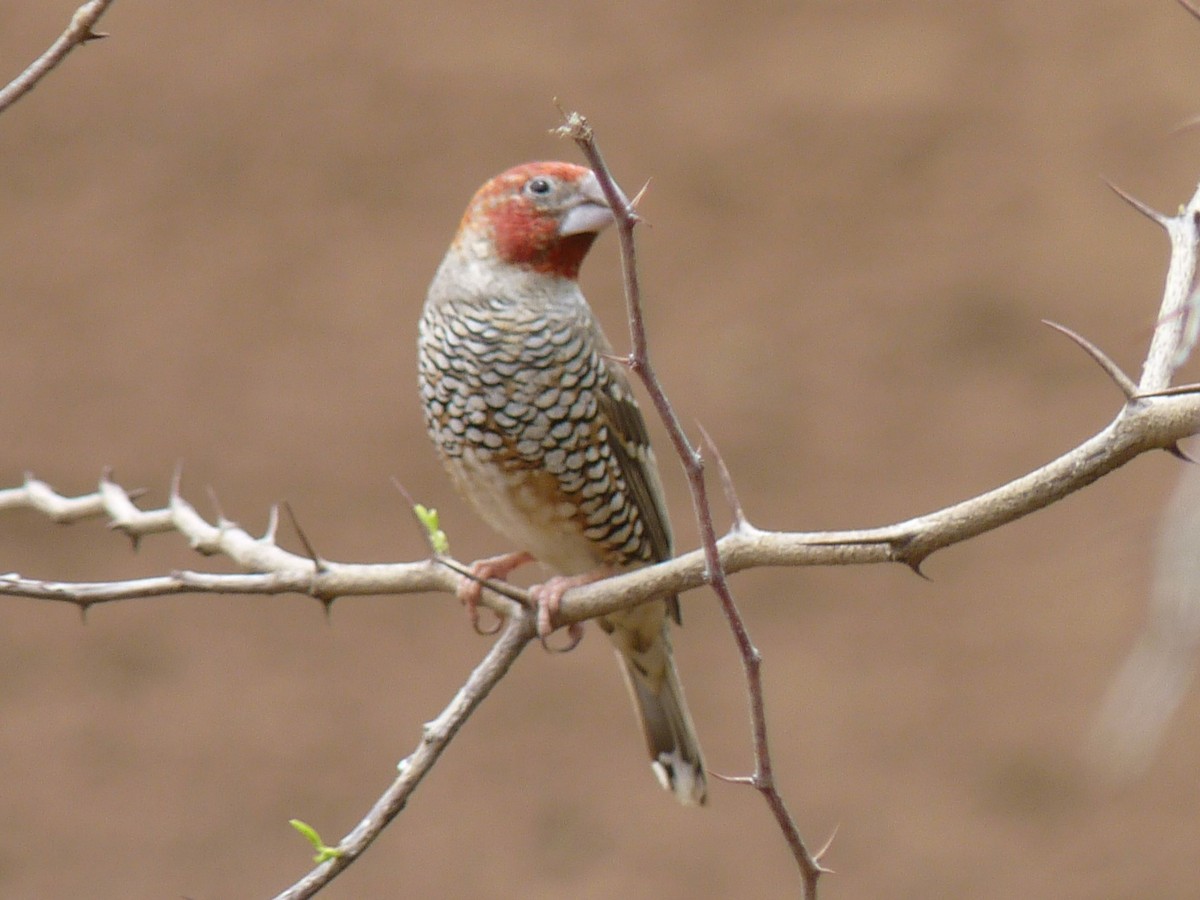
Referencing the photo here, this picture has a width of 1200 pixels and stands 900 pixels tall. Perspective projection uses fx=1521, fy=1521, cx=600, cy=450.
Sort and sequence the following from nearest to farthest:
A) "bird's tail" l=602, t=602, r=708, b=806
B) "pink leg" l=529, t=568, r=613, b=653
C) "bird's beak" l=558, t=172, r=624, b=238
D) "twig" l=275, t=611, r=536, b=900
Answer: "twig" l=275, t=611, r=536, b=900 → "pink leg" l=529, t=568, r=613, b=653 → "bird's beak" l=558, t=172, r=624, b=238 → "bird's tail" l=602, t=602, r=708, b=806

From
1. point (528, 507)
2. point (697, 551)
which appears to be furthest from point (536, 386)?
point (697, 551)

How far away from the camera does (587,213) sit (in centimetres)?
259

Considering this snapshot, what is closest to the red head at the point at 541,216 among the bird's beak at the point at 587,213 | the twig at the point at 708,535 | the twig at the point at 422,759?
the bird's beak at the point at 587,213

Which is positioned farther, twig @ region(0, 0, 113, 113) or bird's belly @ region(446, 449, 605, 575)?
bird's belly @ region(446, 449, 605, 575)

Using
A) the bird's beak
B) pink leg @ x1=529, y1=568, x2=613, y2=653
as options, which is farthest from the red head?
pink leg @ x1=529, y1=568, x2=613, y2=653

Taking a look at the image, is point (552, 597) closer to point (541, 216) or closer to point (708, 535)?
point (541, 216)

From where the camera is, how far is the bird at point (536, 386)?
266 centimetres

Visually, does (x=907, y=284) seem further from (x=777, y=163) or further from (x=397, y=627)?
(x=397, y=627)

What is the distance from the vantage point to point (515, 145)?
15.9 ft

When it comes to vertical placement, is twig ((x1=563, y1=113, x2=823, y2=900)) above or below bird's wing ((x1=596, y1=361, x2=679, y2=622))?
above

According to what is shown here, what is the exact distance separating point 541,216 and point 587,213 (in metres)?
0.10

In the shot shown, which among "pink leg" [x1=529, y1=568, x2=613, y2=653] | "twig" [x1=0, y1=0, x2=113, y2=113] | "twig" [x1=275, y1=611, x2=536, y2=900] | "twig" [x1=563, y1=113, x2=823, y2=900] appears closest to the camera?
"twig" [x1=563, y1=113, x2=823, y2=900]

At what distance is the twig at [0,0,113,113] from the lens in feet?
4.66

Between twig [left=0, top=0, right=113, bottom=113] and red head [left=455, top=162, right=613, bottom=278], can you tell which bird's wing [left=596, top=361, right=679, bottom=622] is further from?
twig [left=0, top=0, right=113, bottom=113]
